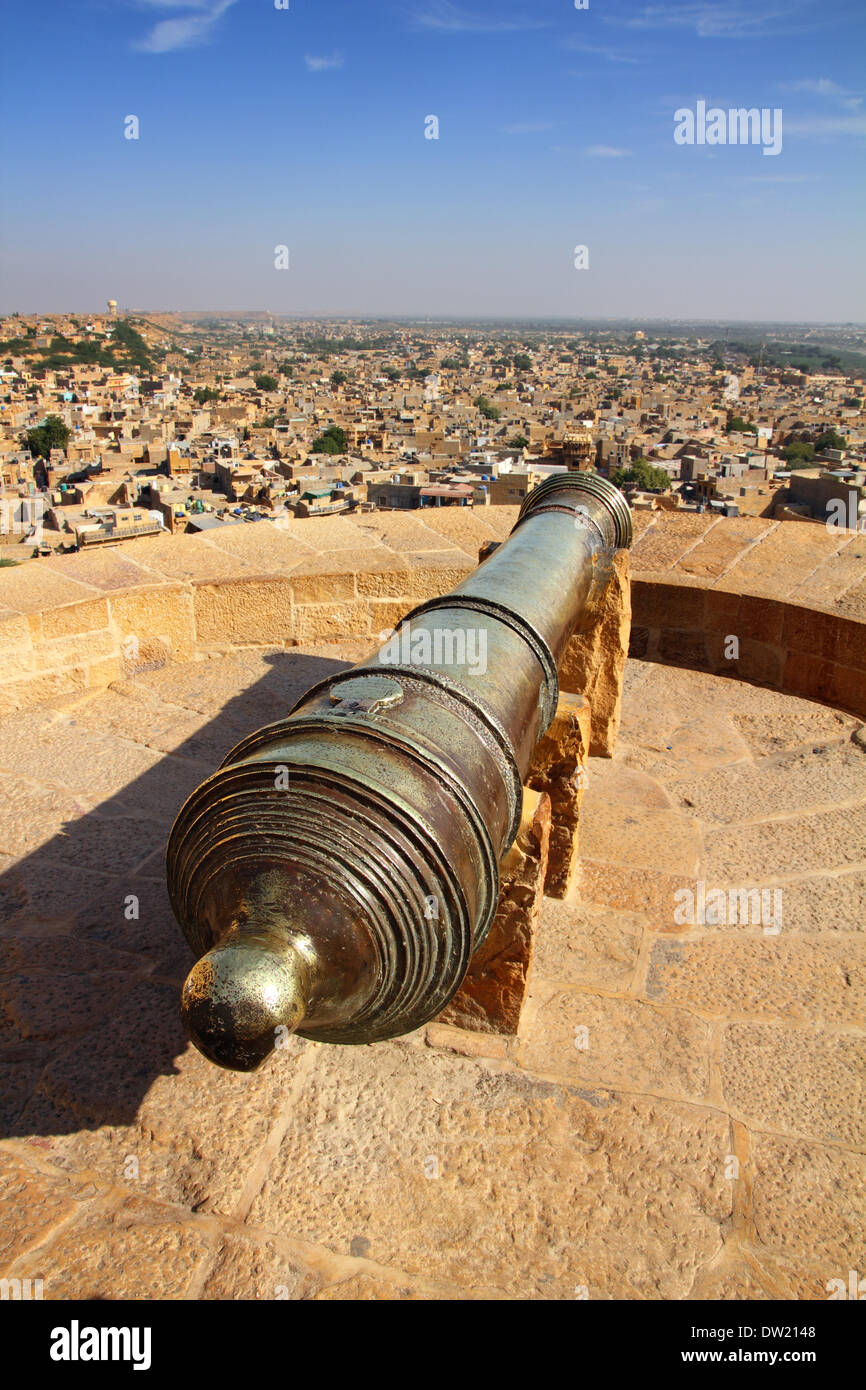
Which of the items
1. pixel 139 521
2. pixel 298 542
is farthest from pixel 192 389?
pixel 298 542

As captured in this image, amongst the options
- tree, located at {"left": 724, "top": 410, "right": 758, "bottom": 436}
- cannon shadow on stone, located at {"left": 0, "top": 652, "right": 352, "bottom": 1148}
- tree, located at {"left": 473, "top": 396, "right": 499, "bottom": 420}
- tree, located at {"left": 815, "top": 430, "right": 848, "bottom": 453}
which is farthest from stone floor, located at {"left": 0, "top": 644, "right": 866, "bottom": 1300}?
tree, located at {"left": 473, "top": 396, "right": 499, "bottom": 420}

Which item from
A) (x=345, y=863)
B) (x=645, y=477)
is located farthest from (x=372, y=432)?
(x=345, y=863)

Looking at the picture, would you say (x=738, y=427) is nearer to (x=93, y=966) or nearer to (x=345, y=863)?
(x=93, y=966)

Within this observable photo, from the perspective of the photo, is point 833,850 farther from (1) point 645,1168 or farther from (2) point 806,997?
(1) point 645,1168

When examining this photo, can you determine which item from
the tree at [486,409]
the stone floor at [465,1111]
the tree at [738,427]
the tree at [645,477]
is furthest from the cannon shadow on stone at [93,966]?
the tree at [486,409]

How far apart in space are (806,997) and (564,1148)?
799mm

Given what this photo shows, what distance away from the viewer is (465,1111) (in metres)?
1.76

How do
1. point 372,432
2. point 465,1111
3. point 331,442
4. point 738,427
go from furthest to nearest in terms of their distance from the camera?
point 738,427 < point 372,432 < point 331,442 < point 465,1111

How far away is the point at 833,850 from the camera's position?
280cm

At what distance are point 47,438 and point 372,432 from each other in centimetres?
1965

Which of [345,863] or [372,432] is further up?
[372,432]

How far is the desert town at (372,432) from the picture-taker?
34906 millimetres

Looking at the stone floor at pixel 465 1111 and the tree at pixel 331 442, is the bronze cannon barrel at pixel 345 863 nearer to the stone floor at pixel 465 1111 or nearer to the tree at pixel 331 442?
the stone floor at pixel 465 1111

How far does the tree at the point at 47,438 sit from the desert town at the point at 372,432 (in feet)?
0.52
